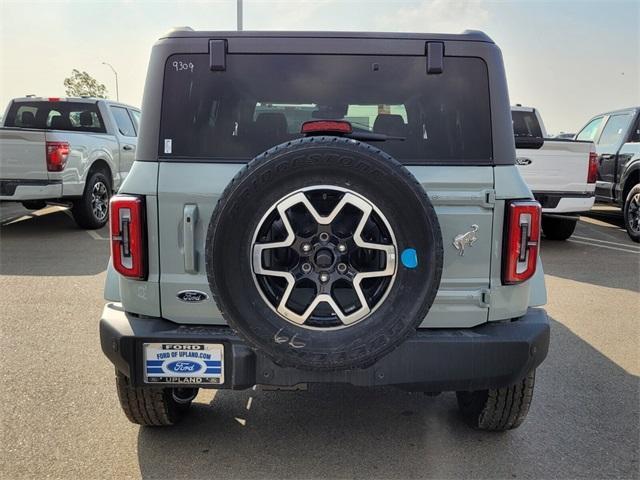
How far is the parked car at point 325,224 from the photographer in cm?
233

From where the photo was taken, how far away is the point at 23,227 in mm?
9578

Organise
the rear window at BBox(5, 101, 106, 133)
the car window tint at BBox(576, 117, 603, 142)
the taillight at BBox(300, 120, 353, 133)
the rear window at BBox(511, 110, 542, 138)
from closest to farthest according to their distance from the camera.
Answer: the taillight at BBox(300, 120, 353, 133) < the rear window at BBox(5, 101, 106, 133) < the rear window at BBox(511, 110, 542, 138) < the car window tint at BBox(576, 117, 603, 142)

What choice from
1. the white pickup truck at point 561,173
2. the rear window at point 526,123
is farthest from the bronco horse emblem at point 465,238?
the rear window at point 526,123

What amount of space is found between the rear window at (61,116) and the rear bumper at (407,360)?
839cm

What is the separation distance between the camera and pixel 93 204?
9312 mm

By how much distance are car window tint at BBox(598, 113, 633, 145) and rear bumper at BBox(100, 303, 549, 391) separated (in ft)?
27.8

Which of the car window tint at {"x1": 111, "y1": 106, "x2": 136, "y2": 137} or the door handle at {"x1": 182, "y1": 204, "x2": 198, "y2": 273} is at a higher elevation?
the car window tint at {"x1": 111, "y1": 106, "x2": 136, "y2": 137}

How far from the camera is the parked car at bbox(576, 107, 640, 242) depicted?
29.4 feet

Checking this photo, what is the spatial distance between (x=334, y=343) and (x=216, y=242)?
60 cm

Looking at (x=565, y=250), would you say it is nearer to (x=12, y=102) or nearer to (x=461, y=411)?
(x=461, y=411)

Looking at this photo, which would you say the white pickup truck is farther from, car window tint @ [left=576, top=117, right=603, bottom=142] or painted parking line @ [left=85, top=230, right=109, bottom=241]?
painted parking line @ [left=85, top=230, right=109, bottom=241]

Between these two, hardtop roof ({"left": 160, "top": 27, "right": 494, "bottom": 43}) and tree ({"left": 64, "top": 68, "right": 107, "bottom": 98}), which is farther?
tree ({"left": 64, "top": 68, "right": 107, "bottom": 98})

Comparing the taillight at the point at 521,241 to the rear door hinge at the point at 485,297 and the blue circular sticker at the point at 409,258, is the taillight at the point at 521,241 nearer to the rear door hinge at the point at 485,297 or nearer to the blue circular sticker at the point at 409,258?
the rear door hinge at the point at 485,297

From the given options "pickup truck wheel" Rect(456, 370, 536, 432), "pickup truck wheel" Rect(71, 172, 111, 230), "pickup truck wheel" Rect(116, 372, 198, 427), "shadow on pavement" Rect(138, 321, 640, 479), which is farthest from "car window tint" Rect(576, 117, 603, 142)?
"pickup truck wheel" Rect(116, 372, 198, 427)
